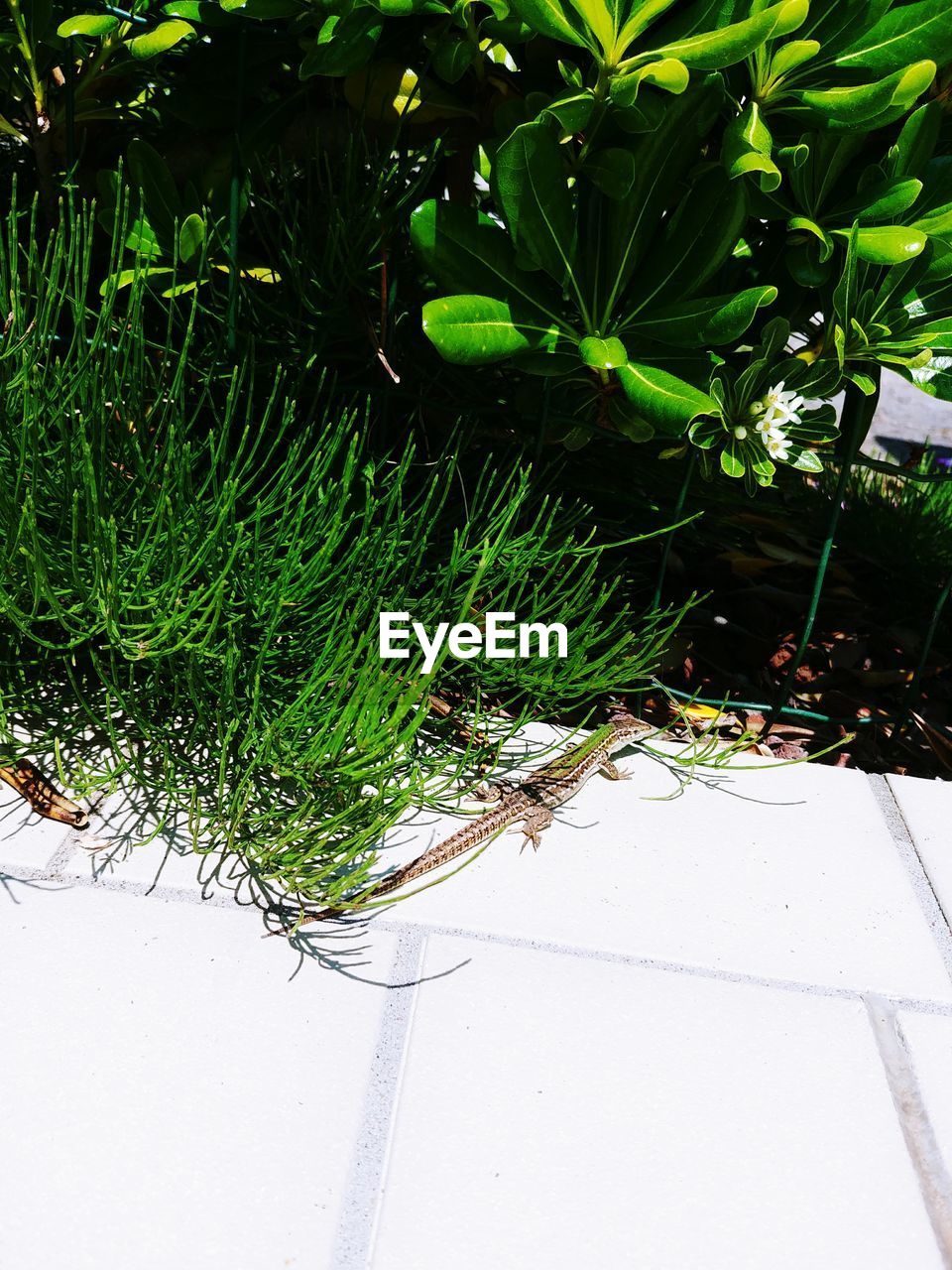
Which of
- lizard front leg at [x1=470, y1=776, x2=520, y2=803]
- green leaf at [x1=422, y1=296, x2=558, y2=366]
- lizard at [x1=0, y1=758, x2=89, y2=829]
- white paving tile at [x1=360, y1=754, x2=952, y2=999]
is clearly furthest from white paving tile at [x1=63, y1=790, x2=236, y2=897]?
green leaf at [x1=422, y1=296, x2=558, y2=366]

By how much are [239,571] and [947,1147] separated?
49.6 inches

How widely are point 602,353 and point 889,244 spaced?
18.8 inches

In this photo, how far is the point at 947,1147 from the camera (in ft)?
4.44

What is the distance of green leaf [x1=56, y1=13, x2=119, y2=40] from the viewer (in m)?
1.85

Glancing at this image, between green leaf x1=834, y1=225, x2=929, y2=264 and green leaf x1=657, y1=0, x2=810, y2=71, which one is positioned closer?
green leaf x1=657, y1=0, x2=810, y2=71

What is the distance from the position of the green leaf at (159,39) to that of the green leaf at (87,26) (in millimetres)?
55

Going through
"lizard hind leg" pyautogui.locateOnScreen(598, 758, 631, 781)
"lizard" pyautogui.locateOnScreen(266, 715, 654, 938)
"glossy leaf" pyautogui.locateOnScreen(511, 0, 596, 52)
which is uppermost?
"glossy leaf" pyautogui.locateOnScreen(511, 0, 596, 52)

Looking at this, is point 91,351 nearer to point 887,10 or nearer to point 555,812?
point 555,812

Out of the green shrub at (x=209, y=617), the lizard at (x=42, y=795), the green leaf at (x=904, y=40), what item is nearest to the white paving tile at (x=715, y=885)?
the green shrub at (x=209, y=617)

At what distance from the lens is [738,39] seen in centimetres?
149

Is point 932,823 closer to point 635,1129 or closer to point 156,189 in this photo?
point 635,1129

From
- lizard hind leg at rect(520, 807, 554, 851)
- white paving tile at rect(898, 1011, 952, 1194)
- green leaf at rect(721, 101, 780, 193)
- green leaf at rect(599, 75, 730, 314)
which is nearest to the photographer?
white paving tile at rect(898, 1011, 952, 1194)

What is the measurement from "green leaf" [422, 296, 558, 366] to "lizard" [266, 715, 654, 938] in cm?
68

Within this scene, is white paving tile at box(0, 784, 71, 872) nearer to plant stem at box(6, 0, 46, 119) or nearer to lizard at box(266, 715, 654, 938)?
lizard at box(266, 715, 654, 938)
